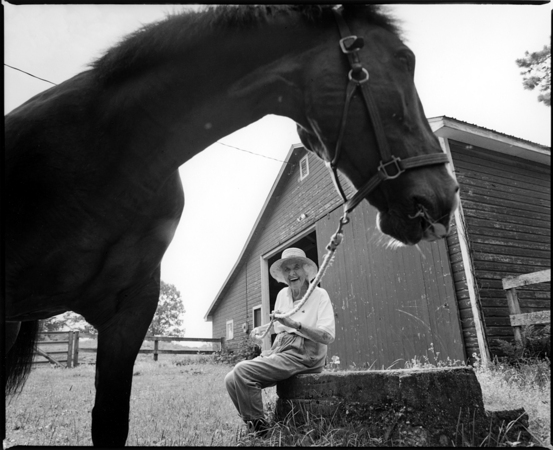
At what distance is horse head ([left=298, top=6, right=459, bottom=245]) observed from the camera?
5.04 ft

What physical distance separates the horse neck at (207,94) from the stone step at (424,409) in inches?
65.0

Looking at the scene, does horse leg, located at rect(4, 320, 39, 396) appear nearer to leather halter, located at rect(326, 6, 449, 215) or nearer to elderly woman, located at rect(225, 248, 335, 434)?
elderly woman, located at rect(225, 248, 335, 434)

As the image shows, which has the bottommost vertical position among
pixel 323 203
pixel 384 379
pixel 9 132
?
pixel 384 379

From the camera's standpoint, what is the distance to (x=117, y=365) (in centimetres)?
211

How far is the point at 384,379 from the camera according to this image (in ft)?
8.45

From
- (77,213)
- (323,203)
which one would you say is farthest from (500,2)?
(323,203)

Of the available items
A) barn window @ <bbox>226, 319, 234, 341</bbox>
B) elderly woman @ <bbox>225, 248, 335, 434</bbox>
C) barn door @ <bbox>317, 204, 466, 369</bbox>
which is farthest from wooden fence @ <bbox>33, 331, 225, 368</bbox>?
elderly woman @ <bbox>225, 248, 335, 434</bbox>

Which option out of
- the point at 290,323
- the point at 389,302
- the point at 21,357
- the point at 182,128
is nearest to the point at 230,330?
the point at 389,302

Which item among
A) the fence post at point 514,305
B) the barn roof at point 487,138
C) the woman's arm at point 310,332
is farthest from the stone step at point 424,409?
the barn roof at point 487,138

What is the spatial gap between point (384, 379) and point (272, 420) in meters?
1.14

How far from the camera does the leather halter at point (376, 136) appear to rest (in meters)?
1.54

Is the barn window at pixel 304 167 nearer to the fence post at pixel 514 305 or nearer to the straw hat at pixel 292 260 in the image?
the fence post at pixel 514 305

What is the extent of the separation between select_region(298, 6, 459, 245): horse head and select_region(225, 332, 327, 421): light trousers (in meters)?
1.95

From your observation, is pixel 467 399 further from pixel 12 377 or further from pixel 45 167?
pixel 12 377
